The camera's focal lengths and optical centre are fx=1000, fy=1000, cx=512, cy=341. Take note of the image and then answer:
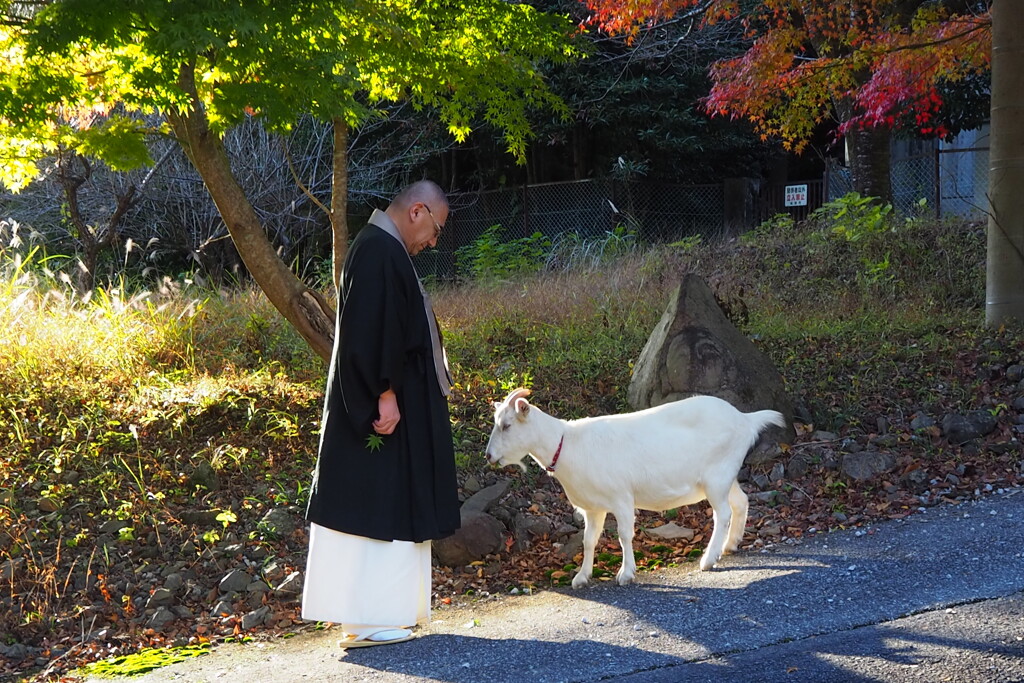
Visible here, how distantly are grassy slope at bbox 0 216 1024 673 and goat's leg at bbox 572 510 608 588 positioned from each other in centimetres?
42

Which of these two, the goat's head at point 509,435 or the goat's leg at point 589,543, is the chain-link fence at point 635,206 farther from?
the goat's head at point 509,435

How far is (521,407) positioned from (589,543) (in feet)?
2.98

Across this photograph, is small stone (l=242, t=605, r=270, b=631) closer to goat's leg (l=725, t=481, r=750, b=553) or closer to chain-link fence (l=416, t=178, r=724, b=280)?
goat's leg (l=725, t=481, r=750, b=553)

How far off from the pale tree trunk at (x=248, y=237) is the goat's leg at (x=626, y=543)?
3.28 metres

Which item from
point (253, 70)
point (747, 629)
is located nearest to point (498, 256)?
point (253, 70)

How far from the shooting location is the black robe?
4.63 meters

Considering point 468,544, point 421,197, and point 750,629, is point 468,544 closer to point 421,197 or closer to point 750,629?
point 750,629

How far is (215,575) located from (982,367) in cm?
651

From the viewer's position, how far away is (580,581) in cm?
548

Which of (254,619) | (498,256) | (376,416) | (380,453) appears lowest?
(254,619)

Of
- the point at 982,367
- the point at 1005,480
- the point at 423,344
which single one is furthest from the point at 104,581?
the point at 982,367

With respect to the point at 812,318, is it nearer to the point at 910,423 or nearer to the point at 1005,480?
the point at 910,423

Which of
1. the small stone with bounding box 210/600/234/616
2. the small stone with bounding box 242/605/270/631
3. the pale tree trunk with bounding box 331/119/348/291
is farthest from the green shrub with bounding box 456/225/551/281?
the small stone with bounding box 242/605/270/631

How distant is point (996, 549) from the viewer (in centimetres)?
540
